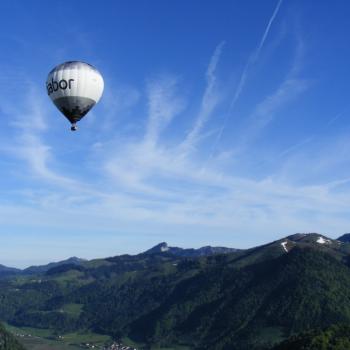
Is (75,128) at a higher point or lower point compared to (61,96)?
lower

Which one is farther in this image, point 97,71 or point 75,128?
point 97,71

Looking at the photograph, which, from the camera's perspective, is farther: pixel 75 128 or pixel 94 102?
pixel 94 102

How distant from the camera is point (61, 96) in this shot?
97.8 metres

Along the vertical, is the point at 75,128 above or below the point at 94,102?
below

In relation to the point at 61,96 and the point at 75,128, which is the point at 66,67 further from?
the point at 75,128

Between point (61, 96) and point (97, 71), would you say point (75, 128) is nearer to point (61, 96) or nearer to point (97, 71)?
point (61, 96)

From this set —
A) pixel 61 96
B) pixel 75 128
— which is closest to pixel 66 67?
pixel 61 96

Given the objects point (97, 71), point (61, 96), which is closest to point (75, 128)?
point (61, 96)

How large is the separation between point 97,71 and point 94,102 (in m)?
5.99

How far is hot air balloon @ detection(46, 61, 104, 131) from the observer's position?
97.3 m

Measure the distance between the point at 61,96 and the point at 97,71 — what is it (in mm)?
8998

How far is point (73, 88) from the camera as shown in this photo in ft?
319

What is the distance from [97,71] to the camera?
101562 millimetres

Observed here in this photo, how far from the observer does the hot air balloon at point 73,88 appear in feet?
319
